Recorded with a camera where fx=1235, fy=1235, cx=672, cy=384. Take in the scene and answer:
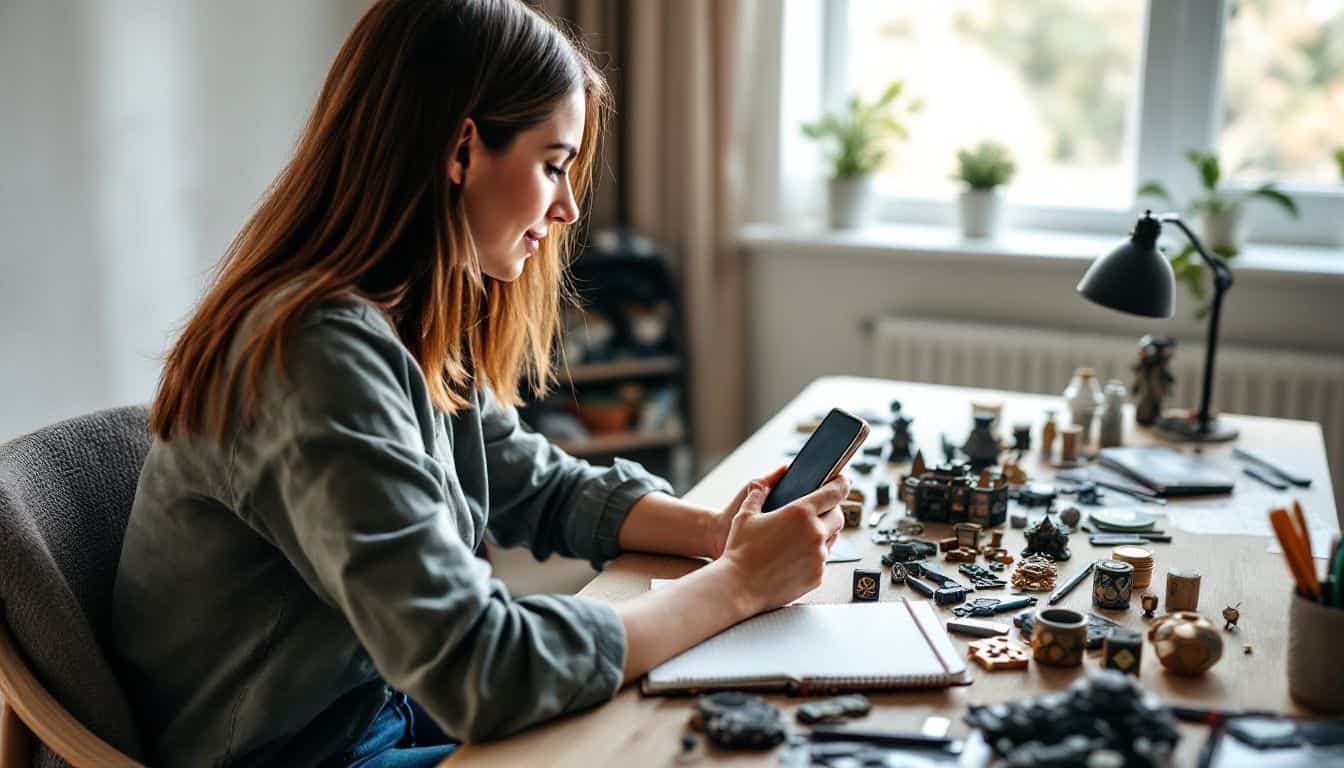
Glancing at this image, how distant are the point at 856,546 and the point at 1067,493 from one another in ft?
1.22

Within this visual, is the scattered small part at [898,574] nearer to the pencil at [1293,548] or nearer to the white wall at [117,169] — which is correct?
the pencil at [1293,548]

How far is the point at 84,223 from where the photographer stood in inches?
85.0

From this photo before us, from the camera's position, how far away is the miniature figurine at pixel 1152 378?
6.35 ft

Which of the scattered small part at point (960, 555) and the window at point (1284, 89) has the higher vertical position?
the window at point (1284, 89)

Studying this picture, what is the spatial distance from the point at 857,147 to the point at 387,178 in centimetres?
203

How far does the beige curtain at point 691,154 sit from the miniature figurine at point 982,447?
55.9 inches

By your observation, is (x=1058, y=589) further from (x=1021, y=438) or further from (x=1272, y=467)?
(x=1272, y=467)

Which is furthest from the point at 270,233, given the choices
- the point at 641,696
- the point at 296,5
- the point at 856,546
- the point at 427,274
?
the point at 296,5

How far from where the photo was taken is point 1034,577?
4.22 feet

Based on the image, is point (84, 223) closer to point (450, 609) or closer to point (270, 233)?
point (270, 233)

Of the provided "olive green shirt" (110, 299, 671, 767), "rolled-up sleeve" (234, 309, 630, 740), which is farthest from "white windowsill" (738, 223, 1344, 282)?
"rolled-up sleeve" (234, 309, 630, 740)

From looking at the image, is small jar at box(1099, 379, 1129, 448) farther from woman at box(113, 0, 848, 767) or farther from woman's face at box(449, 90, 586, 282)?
woman's face at box(449, 90, 586, 282)

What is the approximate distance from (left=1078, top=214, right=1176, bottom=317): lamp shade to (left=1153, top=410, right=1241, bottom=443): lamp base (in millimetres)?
305

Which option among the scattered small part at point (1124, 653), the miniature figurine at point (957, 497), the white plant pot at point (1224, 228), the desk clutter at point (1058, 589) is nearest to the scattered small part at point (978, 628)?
the desk clutter at point (1058, 589)
